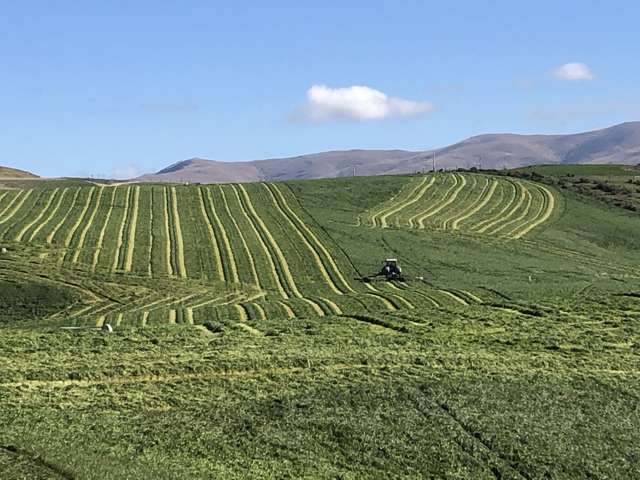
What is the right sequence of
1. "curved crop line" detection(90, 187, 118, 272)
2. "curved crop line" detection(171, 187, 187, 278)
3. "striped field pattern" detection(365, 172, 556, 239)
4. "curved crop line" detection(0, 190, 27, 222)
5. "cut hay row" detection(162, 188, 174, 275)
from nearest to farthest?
"curved crop line" detection(90, 187, 118, 272) → "curved crop line" detection(171, 187, 187, 278) → "cut hay row" detection(162, 188, 174, 275) → "curved crop line" detection(0, 190, 27, 222) → "striped field pattern" detection(365, 172, 556, 239)

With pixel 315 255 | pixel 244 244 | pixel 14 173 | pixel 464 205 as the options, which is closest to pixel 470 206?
pixel 464 205

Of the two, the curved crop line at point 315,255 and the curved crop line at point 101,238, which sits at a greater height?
the curved crop line at point 101,238

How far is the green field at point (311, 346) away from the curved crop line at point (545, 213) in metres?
0.73

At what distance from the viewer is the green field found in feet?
81.9

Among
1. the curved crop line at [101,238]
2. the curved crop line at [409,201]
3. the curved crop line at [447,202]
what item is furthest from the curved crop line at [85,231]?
the curved crop line at [447,202]

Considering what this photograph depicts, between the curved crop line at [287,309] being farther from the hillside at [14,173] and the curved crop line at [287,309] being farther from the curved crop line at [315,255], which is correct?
the hillside at [14,173]

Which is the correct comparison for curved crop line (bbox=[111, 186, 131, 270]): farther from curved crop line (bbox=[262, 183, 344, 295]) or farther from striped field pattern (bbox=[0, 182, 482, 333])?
curved crop line (bbox=[262, 183, 344, 295])

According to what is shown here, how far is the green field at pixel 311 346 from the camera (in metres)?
25.0

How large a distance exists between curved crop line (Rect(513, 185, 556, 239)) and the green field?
0.73 meters

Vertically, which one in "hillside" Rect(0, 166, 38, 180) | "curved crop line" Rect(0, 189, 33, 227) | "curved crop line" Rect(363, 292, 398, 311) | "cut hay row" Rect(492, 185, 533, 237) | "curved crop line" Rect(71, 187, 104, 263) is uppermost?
"hillside" Rect(0, 166, 38, 180)

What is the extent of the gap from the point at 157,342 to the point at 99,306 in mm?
14764

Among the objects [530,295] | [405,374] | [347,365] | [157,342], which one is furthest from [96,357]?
[530,295]

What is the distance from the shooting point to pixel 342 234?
73375 millimetres

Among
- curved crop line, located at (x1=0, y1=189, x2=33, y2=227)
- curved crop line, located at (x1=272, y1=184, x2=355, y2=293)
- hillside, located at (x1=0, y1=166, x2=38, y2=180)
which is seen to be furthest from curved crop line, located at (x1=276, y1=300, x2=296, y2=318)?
hillside, located at (x1=0, y1=166, x2=38, y2=180)
